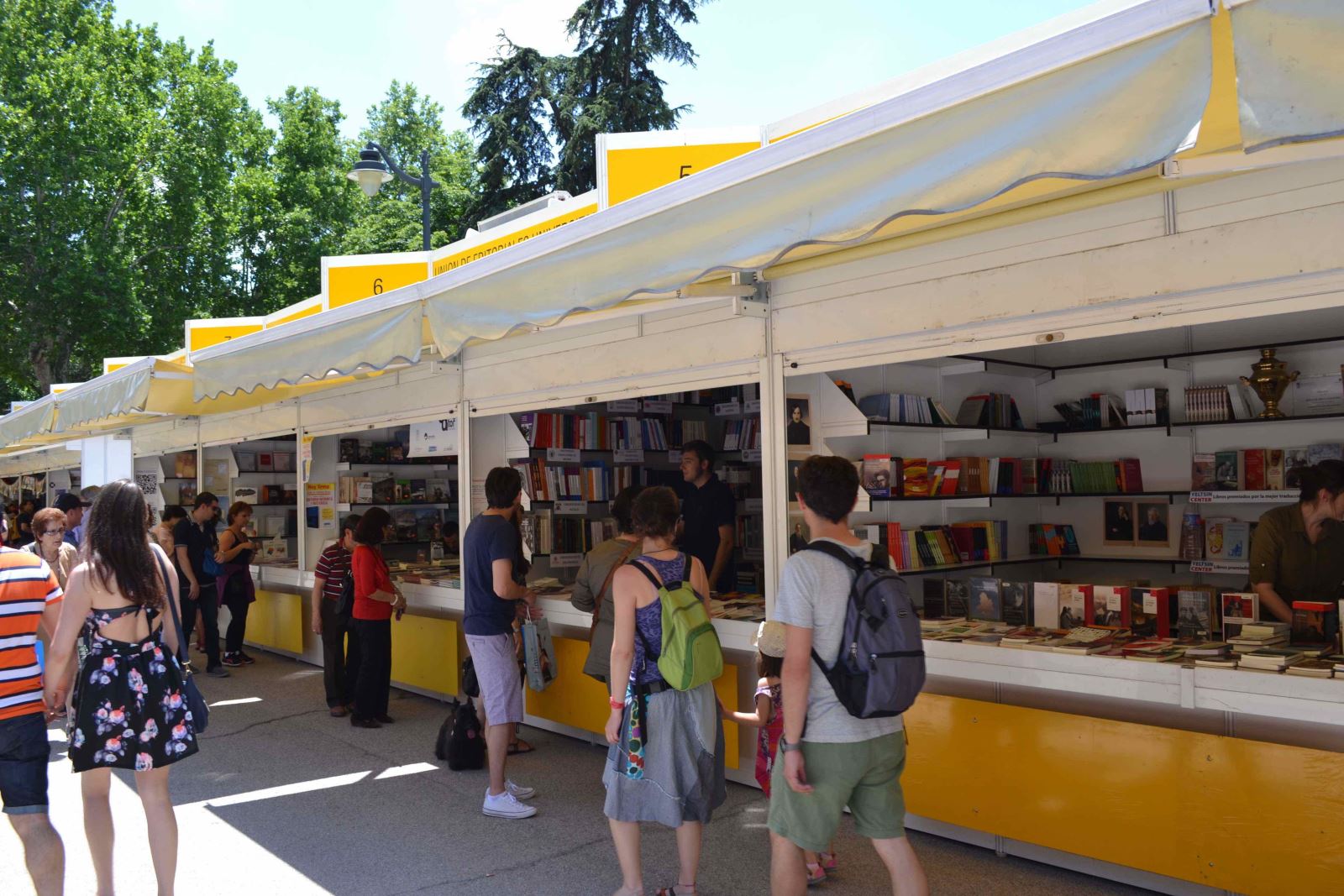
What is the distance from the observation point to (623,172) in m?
5.94

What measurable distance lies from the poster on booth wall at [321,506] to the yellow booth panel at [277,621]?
70cm

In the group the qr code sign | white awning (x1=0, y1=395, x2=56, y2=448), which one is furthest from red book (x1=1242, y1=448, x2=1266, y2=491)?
the qr code sign

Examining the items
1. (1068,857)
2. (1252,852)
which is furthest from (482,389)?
(1252,852)

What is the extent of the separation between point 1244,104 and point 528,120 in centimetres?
2324

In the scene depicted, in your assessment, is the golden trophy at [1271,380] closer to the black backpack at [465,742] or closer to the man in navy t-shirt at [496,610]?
the man in navy t-shirt at [496,610]

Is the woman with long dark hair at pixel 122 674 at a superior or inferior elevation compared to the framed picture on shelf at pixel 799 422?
inferior

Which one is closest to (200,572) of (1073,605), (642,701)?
(642,701)

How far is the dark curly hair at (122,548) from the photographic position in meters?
3.44

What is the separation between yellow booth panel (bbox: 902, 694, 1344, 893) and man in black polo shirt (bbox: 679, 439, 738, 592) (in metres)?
2.06

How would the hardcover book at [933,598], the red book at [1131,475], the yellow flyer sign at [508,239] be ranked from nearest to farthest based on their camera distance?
the hardcover book at [933,598], the yellow flyer sign at [508,239], the red book at [1131,475]

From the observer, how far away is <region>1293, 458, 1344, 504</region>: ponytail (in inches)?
177

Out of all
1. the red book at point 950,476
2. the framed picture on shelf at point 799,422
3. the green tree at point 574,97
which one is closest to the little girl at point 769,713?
the framed picture on shelf at point 799,422

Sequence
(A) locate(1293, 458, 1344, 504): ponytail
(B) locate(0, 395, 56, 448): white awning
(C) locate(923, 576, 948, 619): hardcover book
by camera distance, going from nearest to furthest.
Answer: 1. (A) locate(1293, 458, 1344, 504): ponytail
2. (C) locate(923, 576, 948, 619): hardcover book
3. (B) locate(0, 395, 56, 448): white awning

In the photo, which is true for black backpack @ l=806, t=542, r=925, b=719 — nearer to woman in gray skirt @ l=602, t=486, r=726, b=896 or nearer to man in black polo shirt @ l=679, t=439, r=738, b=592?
woman in gray skirt @ l=602, t=486, r=726, b=896
